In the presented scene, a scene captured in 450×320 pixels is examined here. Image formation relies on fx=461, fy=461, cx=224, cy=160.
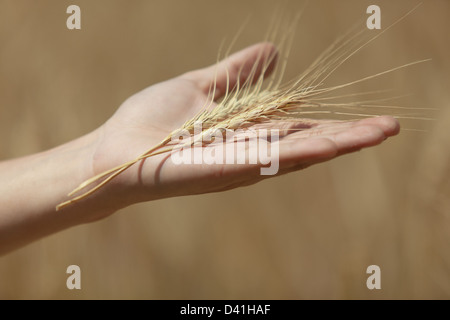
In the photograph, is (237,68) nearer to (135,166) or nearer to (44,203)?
(135,166)

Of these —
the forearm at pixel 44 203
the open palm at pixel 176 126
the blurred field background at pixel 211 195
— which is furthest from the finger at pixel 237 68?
the blurred field background at pixel 211 195

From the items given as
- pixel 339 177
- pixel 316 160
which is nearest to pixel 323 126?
pixel 316 160

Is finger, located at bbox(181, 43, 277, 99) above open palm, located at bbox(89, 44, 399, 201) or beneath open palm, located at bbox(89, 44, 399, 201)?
above

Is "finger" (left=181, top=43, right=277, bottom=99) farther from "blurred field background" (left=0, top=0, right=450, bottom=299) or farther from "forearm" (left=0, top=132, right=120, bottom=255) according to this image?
"blurred field background" (left=0, top=0, right=450, bottom=299)

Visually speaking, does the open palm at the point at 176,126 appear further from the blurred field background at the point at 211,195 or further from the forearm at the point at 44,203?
the blurred field background at the point at 211,195

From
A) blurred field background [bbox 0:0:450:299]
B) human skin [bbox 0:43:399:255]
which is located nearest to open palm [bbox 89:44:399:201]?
human skin [bbox 0:43:399:255]

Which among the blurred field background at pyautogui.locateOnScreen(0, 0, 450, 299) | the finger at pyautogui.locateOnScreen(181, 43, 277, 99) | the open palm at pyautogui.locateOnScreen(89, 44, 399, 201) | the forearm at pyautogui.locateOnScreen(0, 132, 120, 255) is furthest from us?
the blurred field background at pyautogui.locateOnScreen(0, 0, 450, 299)

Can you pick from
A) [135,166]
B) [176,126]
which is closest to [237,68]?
[176,126]
